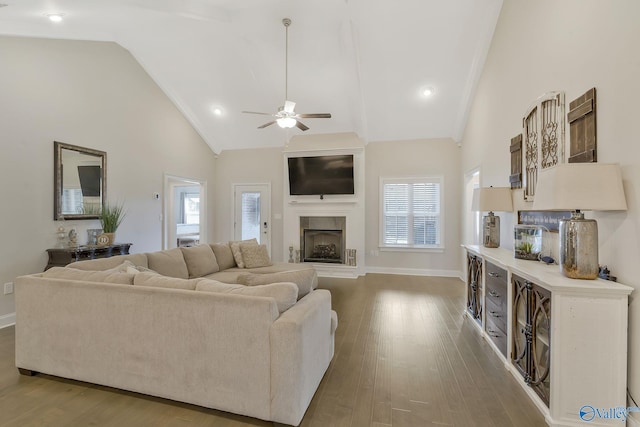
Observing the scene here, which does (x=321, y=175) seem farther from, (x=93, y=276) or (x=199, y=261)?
(x=93, y=276)

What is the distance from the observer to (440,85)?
5.11 meters

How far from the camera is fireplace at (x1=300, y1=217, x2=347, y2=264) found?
6.54 metres

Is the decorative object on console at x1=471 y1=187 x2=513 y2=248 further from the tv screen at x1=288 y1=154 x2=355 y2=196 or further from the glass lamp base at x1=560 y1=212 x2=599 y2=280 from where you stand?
the tv screen at x1=288 y1=154 x2=355 y2=196

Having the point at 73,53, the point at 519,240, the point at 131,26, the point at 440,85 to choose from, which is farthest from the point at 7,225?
the point at 440,85

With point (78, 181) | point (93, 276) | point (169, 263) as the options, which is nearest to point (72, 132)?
point (78, 181)

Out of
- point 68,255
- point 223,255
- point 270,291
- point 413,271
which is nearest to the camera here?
point 270,291

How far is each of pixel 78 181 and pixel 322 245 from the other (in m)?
4.56

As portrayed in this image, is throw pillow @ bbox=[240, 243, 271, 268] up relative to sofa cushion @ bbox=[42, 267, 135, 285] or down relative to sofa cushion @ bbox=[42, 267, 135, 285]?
down

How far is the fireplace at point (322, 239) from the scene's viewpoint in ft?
21.4

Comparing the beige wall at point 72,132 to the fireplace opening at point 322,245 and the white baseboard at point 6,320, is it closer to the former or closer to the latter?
the white baseboard at point 6,320

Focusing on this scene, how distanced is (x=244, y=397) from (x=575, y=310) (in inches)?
81.7

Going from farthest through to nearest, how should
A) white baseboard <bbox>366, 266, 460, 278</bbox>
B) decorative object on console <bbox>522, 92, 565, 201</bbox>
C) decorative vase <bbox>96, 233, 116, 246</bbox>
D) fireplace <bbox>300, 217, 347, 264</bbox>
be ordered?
fireplace <bbox>300, 217, 347, 264</bbox>
white baseboard <bbox>366, 266, 460, 278</bbox>
decorative vase <bbox>96, 233, 116, 246</bbox>
decorative object on console <bbox>522, 92, 565, 201</bbox>

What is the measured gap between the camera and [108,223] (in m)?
4.40

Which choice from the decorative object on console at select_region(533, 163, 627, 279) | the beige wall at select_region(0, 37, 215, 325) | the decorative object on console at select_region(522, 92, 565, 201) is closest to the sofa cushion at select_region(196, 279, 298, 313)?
the decorative object on console at select_region(533, 163, 627, 279)
